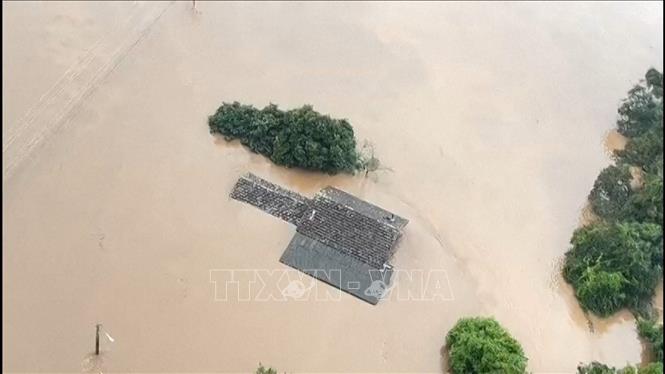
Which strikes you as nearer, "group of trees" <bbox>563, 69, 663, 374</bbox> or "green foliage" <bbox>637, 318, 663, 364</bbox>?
"green foliage" <bbox>637, 318, 663, 364</bbox>

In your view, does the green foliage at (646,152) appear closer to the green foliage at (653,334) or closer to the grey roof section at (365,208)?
the green foliage at (653,334)

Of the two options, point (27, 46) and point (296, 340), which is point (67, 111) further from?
point (296, 340)

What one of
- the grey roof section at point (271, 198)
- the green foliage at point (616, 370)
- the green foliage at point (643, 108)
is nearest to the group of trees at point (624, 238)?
the green foliage at point (643, 108)

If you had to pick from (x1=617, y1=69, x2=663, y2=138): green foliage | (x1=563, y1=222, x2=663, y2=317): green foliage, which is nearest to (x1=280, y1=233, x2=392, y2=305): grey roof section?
(x1=563, y1=222, x2=663, y2=317): green foliage

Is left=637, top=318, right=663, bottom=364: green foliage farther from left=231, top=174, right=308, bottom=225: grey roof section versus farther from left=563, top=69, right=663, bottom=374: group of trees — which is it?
left=231, top=174, right=308, bottom=225: grey roof section

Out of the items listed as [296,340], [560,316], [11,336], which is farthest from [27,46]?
[560,316]
